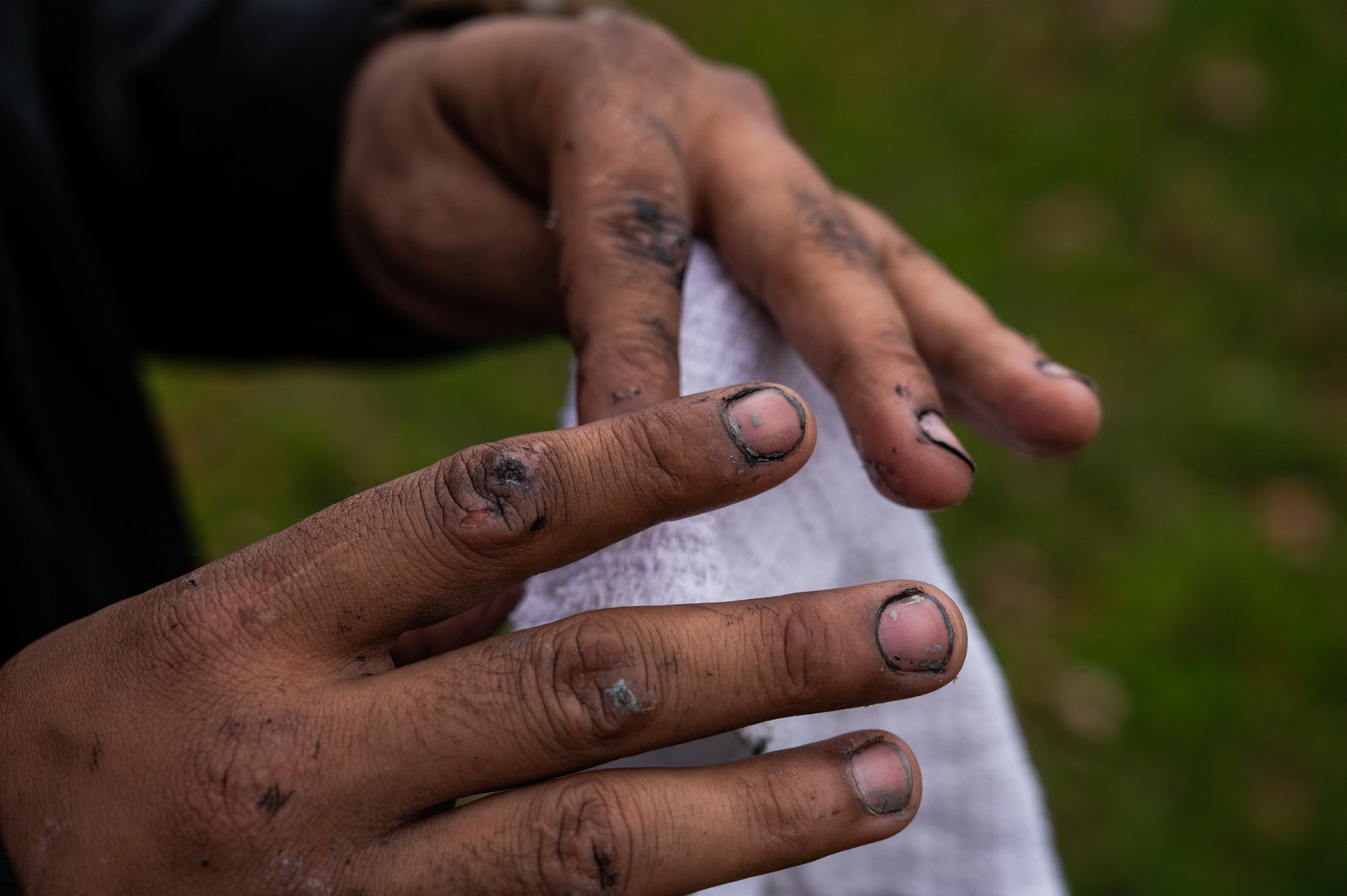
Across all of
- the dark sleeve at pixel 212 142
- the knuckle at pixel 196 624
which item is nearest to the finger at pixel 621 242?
the knuckle at pixel 196 624

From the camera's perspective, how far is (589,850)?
29.5 inches

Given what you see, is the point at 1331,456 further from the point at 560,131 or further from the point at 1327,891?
the point at 560,131

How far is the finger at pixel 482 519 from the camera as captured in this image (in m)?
0.77

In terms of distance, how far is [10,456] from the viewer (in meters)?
1.10

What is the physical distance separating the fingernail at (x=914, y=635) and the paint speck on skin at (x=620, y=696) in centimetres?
20

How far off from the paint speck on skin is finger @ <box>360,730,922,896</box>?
6 cm

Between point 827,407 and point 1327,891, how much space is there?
66.2 inches

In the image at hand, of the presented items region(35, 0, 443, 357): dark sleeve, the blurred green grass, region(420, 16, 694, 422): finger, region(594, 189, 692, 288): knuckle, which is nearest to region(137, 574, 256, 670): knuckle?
region(420, 16, 694, 422): finger

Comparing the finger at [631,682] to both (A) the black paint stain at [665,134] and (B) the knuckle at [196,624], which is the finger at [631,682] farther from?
(A) the black paint stain at [665,134]

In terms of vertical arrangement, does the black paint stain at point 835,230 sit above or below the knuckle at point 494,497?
above

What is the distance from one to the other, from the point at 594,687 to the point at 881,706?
474 millimetres

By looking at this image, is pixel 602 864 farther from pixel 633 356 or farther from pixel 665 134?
pixel 665 134

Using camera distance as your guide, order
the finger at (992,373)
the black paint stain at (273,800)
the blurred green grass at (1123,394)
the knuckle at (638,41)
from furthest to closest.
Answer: the blurred green grass at (1123,394) < the knuckle at (638,41) < the finger at (992,373) < the black paint stain at (273,800)

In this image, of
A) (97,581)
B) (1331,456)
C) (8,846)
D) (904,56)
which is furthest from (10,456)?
(904,56)
